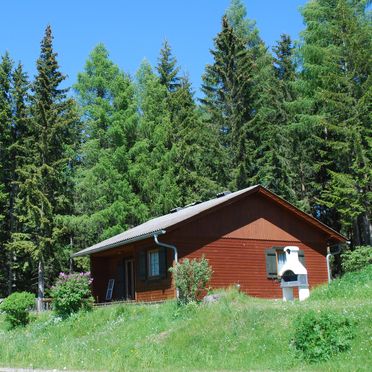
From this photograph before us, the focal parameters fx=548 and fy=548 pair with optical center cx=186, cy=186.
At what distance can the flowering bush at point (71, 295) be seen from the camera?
2142cm

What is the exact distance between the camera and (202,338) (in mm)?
13695

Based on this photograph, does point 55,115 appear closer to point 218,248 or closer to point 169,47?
point 169,47

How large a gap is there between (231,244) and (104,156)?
1384cm

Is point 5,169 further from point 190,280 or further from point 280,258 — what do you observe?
point 190,280

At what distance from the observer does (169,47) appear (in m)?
43.3

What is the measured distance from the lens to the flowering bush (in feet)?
70.3

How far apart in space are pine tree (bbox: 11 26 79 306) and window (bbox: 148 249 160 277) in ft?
37.3

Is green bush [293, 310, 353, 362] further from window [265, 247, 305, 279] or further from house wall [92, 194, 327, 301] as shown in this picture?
window [265, 247, 305, 279]

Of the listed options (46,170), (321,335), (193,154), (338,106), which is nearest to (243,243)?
(338,106)

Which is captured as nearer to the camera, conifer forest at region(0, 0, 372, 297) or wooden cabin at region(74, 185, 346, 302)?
wooden cabin at region(74, 185, 346, 302)

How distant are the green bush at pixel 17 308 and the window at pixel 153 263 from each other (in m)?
5.20

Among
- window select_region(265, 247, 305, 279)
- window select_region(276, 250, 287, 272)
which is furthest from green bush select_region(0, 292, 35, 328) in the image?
window select_region(276, 250, 287, 272)

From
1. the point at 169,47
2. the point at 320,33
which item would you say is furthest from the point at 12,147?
the point at 320,33

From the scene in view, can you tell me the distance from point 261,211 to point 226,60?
51.5ft
